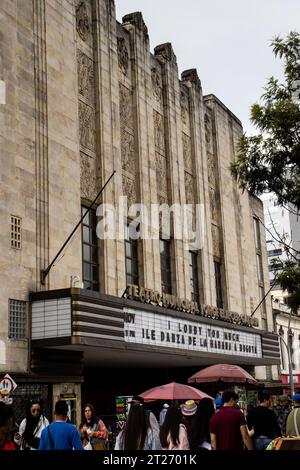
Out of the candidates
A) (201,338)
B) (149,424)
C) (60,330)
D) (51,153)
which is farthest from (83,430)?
(201,338)

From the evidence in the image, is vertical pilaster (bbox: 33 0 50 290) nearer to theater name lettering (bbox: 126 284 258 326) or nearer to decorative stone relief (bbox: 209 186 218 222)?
theater name lettering (bbox: 126 284 258 326)

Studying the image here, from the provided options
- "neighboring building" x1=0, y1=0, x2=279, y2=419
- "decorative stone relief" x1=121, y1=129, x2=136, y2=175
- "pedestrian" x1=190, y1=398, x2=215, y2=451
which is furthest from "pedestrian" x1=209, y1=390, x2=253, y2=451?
"decorative stone relief" x1=121, y1=129, x2=136, y2=175

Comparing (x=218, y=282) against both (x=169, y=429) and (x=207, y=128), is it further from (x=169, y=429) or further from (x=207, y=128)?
(x=169, y=429)

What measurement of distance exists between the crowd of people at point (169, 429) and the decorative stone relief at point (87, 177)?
13.1 metres

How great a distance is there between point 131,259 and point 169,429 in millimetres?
19710

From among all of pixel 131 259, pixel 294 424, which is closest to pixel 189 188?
pixel 131 259

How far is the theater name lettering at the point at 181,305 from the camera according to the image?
83.7 feet

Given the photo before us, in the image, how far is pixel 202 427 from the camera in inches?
436

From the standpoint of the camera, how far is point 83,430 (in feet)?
45.5

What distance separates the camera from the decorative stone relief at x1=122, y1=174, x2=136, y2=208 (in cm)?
2886

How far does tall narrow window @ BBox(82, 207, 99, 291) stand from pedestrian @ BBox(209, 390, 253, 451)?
15327mm

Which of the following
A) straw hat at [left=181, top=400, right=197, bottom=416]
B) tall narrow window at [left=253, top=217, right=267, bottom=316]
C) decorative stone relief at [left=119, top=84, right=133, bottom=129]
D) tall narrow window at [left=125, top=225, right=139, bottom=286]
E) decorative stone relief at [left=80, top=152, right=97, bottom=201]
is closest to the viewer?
straw hat at [left=181, top=400, right=197, bottom=416]
